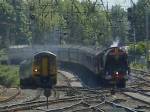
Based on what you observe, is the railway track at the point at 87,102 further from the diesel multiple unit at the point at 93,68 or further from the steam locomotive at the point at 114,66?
the steam locomotive at the point at 114,66

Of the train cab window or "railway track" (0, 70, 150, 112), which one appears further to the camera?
the train cab window

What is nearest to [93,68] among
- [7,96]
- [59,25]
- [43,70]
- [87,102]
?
[43,70]

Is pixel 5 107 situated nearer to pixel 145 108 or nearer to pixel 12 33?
pixel 145 108

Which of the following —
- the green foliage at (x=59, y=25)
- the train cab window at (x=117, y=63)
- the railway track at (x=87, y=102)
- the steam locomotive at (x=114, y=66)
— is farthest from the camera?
the green foliage at (x=59, y=25)

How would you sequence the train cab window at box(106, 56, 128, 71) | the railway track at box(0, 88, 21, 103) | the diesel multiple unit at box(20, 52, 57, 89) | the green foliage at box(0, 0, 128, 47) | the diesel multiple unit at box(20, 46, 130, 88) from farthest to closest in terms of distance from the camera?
the green foliage at box(0, 0, 128, 47) < the train cab window at box(106, 56, 128, 71) < the diesel multiple unit at box(20, 46, 130, 88) < the diesel multiple unit at box(20, 52, 57, 89) < the railway track at box(0, 88, 21, 103)

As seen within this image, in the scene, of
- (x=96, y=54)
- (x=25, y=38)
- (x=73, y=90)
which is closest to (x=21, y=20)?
(x=25, y=38)

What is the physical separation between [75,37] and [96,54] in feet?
131

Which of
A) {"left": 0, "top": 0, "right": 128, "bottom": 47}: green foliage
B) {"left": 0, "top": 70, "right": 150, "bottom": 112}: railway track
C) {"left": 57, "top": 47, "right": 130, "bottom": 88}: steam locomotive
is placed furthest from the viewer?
{"left": 0, "top": 0, "right": 128, "bottom": 47}: green foliage

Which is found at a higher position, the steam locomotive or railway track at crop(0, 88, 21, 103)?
the steam locomotive

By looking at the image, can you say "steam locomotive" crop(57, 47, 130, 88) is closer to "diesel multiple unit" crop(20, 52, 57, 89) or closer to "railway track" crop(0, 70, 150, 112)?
"railway track" crop(0, 70, 150, 112)

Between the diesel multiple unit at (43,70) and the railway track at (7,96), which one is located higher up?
the diesel multiple unit at (43,70)

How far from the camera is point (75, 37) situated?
72188 millimetres

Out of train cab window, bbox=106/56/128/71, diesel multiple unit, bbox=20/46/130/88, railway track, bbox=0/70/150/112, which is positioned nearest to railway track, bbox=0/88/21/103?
railway track, bbox=0/70/150/112

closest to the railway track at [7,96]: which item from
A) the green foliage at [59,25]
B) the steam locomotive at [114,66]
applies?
the steam locomotive at [114,66]
